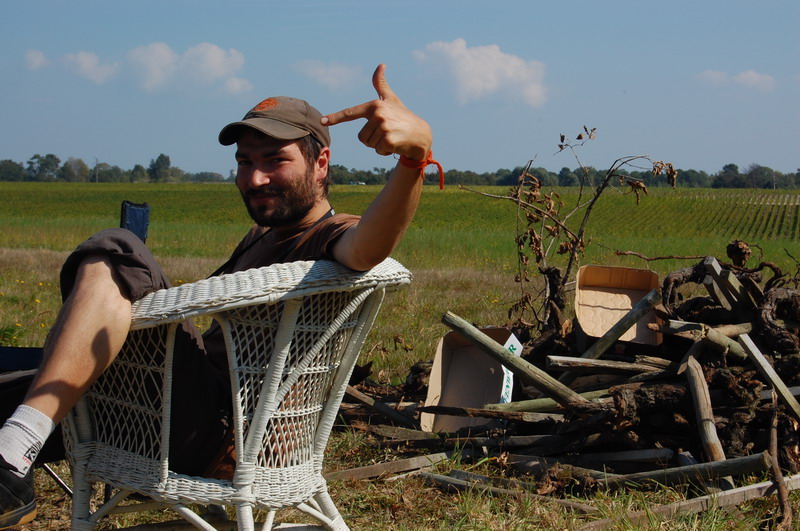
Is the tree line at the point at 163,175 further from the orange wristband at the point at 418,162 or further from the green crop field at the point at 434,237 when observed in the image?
the orange wristband at the point at 418,162

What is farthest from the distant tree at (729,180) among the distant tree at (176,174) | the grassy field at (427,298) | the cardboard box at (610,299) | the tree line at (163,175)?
the cardboard box at (610,299)

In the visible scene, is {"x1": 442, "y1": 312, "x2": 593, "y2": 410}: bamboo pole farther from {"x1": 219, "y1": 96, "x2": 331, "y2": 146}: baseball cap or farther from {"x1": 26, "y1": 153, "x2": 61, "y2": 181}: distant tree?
{"x1": 26, "y1": 153, "x2": 61, "y2": 181}: distant tree

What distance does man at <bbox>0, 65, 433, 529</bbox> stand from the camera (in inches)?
77.4

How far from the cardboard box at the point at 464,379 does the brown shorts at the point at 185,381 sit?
209 centimetres

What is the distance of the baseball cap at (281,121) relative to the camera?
2.52 metres

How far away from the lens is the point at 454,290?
10.2 m

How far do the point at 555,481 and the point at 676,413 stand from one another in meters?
0.68

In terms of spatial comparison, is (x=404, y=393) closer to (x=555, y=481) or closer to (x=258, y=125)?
(x=555, y=481)

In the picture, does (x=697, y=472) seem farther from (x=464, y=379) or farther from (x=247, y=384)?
(x=247, y=384)

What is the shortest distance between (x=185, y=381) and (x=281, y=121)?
0.90m

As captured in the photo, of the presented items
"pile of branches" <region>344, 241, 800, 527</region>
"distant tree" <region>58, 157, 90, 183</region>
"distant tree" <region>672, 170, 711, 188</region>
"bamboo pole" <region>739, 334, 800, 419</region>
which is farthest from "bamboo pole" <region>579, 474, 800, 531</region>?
"distant tree" <region>58, 157, 90, 183</region>

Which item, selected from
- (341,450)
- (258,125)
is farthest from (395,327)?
(258,125)

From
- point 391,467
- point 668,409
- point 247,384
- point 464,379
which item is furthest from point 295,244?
point 464,379

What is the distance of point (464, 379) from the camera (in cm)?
456
